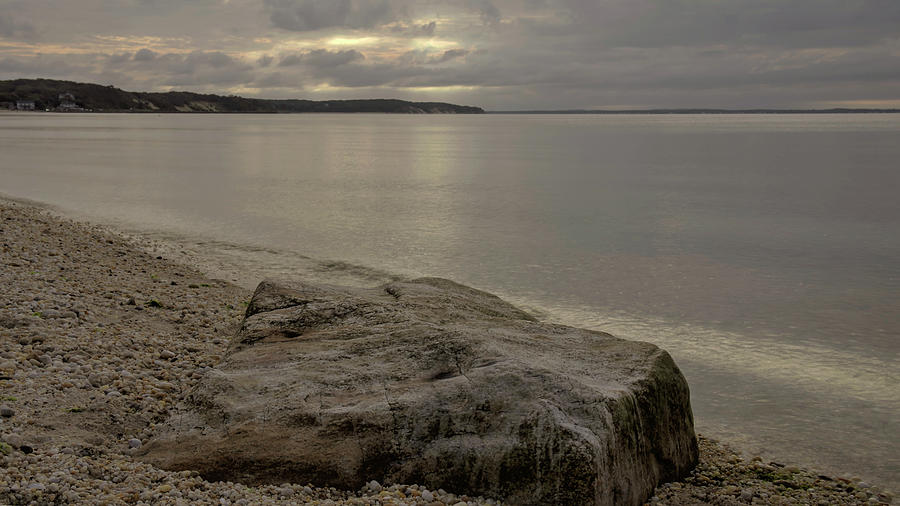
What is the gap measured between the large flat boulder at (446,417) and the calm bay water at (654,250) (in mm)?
2485

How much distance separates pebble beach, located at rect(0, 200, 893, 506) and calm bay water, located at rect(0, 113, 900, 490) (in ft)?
4.33

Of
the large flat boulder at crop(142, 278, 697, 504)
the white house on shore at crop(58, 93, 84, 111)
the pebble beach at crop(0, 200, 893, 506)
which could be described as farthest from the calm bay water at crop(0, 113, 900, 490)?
the white house on shore at crop(58, 93, 84, 111)

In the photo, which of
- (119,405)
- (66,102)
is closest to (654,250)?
(119,405)

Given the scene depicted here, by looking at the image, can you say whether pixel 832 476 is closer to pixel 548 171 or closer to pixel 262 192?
pixel 262 192

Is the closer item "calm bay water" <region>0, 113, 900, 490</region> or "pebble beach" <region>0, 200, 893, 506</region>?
"pebble beach" <region>0, 200, 893, 506</region>

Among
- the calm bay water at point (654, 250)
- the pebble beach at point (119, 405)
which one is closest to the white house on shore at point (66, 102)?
the calm bay water at point (654, 250)

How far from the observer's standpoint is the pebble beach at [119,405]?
15.3 feet

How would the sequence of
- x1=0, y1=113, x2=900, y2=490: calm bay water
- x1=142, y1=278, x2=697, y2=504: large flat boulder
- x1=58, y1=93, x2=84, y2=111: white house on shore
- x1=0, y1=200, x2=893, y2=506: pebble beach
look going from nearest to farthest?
x1=0, y1=200, x2=893, y2=506: pebble beach < x1=142, y1=278, x2=697, y2=504: large flat boulder < x1=0, y1=113, x2=900, y2=490: calm bay water < x1=58, y1=93, x2=84, y2=111: white house on shore

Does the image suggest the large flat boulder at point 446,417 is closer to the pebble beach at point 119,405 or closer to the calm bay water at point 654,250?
the pebble beach at point 119,405

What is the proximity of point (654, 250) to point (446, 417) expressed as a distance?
14.0 meters

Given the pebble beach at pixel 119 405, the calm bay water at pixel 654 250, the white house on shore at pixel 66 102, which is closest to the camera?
the pebble beach at pixel 119 405

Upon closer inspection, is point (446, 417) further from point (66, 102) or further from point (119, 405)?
point (66, 102)

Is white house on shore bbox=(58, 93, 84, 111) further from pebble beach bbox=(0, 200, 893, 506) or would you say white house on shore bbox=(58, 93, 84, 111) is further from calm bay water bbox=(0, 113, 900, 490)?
pebble beach bbox=(0, 200, 893, 506)

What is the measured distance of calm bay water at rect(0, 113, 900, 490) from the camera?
883 centimetres
